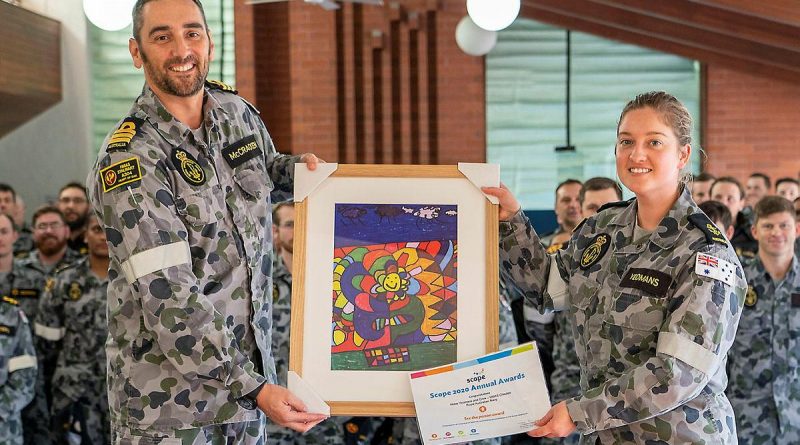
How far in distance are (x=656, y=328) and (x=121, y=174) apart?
57.6 inches

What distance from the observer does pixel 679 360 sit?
248 cm

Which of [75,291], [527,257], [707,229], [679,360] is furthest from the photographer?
[75,291]

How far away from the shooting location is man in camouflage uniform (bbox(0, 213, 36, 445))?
534 centimetres

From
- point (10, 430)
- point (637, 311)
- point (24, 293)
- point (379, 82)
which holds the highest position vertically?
point (379, 82)

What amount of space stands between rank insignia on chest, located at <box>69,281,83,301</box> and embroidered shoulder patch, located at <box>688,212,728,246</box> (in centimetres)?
430

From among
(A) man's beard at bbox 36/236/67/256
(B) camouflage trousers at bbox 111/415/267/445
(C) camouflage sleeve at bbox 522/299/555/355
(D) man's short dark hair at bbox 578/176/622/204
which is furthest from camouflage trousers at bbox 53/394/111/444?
(B) camouflage trousers at bbox 111/415/267/445

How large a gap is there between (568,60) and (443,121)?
1.76m

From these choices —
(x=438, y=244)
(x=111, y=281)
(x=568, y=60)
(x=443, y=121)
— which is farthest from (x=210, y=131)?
(x=568, y=60)

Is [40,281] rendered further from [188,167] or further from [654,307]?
[654,307]

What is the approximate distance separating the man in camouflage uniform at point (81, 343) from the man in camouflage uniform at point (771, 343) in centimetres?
367

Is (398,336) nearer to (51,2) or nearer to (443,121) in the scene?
(443,121)

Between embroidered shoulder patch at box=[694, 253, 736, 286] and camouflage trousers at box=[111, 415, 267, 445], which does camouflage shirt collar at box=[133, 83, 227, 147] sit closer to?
camouflage trousers at box=[111, 415, 267, 445]

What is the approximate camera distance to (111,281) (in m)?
2.74

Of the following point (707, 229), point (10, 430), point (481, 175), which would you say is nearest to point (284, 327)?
point (10, 430)
